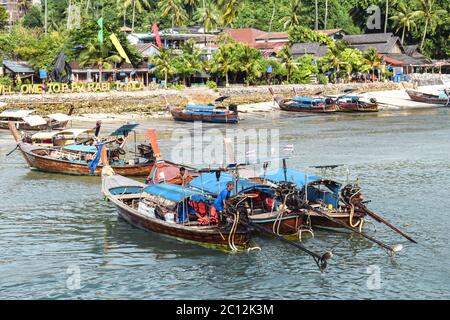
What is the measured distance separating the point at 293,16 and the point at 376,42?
1214 cm

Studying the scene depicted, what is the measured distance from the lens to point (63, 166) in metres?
34.5

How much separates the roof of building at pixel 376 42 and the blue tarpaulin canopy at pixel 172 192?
228 feet

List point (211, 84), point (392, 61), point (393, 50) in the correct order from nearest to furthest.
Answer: point (211, 84), point (392, 61), point (393, 50)

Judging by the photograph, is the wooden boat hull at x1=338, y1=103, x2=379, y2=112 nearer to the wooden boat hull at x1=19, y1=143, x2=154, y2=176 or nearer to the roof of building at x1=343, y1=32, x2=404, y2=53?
the roof of building at x1=343, y1=32, x2=404, y2=53

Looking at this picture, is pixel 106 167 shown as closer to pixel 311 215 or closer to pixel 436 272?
pixel 311 215

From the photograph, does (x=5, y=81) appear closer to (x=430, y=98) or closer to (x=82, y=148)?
(x=82, y=148)

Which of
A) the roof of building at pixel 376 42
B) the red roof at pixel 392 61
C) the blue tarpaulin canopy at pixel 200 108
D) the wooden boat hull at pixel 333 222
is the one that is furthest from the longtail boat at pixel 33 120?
the roof of building at pixel 376 42

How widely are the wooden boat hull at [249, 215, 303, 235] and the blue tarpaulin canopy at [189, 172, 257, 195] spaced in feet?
4.05

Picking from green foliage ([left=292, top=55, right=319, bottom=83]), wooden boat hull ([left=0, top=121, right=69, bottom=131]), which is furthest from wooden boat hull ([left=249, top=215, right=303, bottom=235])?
green foliage ([left=292, top=55, right=319, bottom=83])

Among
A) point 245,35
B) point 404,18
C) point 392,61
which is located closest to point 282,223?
point 392,61

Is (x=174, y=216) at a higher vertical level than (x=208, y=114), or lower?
lower

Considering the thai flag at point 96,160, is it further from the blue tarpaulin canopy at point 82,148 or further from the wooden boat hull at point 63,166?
the blue tarpaulin canopy at point 82,148
